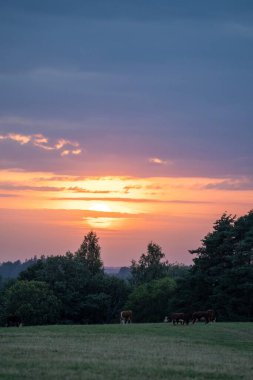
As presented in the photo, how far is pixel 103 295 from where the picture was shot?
319 feet

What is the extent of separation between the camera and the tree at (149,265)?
14812cm

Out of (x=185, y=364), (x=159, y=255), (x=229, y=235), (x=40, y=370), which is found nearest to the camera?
(x=40, y=370)

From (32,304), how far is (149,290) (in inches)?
951

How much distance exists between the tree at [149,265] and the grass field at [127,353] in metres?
99.8

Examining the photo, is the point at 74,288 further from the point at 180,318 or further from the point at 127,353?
the point at 127,353

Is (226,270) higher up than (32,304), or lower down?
higher up

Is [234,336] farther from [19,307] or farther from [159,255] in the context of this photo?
[159,255]

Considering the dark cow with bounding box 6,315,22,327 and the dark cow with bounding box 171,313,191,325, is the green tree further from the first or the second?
the dark cow with bounding box 171,313,191,325

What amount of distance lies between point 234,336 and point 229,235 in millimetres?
35554

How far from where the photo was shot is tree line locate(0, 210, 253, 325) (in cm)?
7462

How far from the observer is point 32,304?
82750mm

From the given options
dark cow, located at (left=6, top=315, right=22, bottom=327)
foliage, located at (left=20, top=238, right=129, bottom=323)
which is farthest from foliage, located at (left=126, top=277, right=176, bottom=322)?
dark cow, located at (left=6, top=315, right=22, bottom=327)

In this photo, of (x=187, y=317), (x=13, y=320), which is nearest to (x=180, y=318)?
(x=187, y=317)

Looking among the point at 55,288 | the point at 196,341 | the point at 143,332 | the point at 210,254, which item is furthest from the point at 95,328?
the point at 55,288
